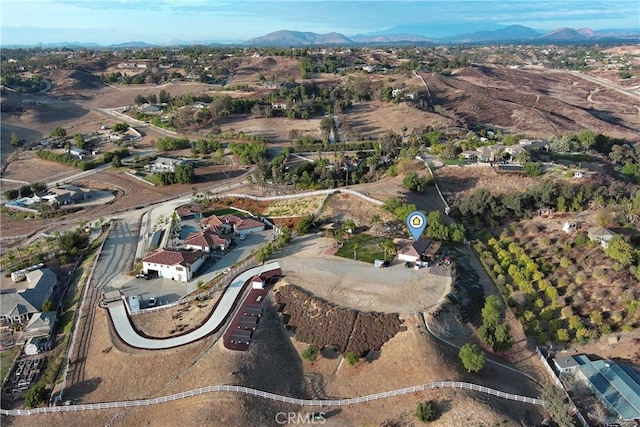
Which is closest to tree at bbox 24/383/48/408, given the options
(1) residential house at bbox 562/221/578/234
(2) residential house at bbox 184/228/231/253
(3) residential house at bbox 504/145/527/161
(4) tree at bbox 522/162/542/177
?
(2) residential house at bbox 184/228/231/253

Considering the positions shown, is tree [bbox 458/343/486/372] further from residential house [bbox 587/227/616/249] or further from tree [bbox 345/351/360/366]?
residential house [bbox 587/227/616/249]

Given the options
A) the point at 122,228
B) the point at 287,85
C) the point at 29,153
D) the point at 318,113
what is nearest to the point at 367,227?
the point at 122,228

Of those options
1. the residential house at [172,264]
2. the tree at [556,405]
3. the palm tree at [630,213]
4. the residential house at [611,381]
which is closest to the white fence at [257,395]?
the tree at [556,405]

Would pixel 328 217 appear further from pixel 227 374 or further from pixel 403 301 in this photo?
pixel 227 374

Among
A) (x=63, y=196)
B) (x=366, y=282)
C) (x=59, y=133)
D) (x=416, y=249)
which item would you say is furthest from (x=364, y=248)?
(x=59, y=133)

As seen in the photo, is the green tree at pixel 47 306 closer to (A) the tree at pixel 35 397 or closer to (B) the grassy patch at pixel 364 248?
(A) the tree at pixel 35 397

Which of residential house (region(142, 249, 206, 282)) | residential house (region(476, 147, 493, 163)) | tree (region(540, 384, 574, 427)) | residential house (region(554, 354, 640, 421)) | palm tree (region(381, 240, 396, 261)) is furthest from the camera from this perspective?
residential house (region(476, 147, 493, 163))
